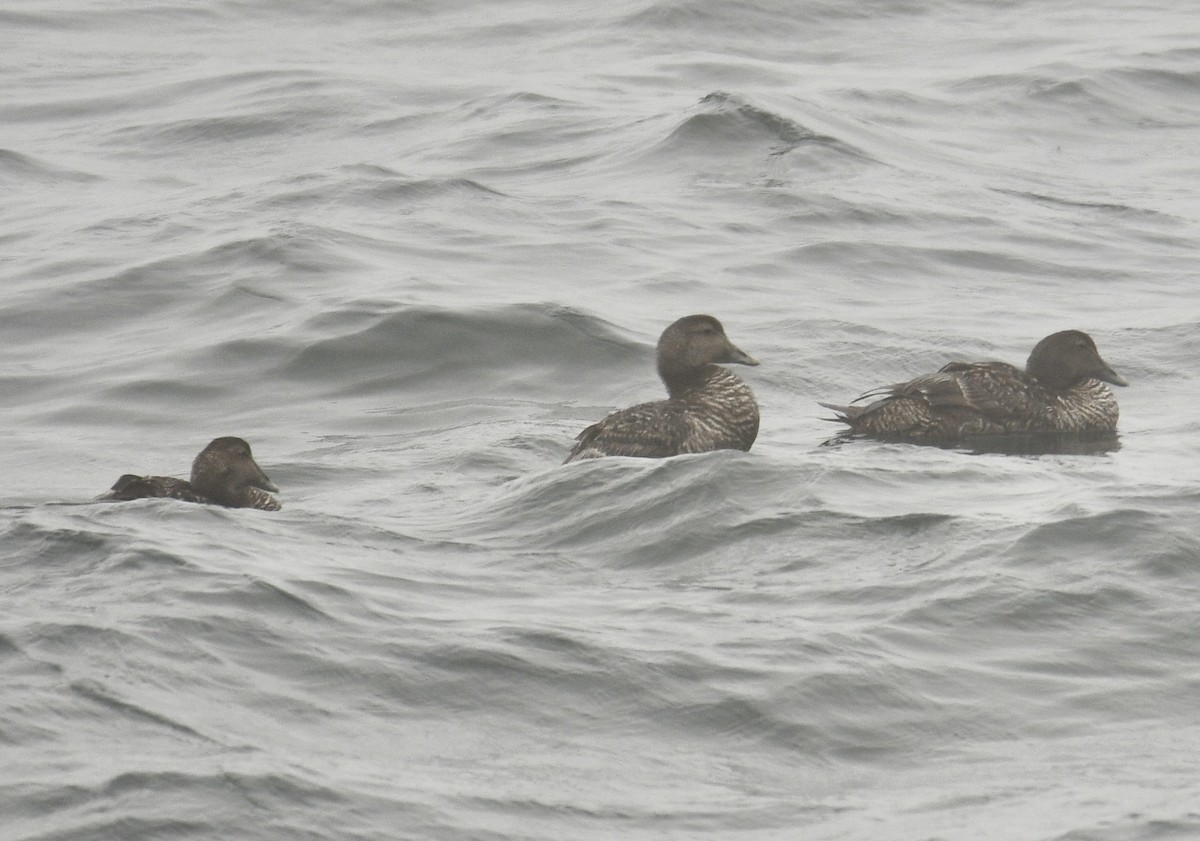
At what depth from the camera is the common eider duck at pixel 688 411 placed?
10695 mm

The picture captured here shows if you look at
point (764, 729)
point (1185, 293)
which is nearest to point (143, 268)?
point (1185, 293)

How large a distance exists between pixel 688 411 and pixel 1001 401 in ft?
6.54

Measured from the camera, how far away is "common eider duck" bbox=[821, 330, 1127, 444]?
11836 mm

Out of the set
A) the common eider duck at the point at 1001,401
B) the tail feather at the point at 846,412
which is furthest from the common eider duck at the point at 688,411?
the common eider duck at the point at 1001,401

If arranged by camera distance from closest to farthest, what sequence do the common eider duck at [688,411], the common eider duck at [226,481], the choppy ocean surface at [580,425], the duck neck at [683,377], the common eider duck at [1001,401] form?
the choppy ocean surface at [580,425], the common eider duck at [226,481], the common eider duck at [688,411], the duck neck at [683,377], the common eider duck at [1001,401]

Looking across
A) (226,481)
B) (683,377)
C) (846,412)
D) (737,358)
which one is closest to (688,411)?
(683,377)

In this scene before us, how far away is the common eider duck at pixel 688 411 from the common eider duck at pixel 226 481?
160 centimetres

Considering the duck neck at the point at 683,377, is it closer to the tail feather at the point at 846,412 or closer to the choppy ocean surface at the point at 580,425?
the choppy ocean surface at the point at 580,425

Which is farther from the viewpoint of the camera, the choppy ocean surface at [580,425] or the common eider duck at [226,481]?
the common eider duck at [226,481]

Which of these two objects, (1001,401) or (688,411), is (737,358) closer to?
(688,411)

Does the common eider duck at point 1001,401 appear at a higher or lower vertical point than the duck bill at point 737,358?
lower

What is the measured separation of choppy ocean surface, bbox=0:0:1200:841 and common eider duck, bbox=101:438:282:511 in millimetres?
435

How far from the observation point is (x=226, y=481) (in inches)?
387

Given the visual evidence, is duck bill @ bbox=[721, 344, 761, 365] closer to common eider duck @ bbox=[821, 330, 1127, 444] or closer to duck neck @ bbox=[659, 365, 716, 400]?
duck neck @ bbox=[659, 365, 716, 400]
